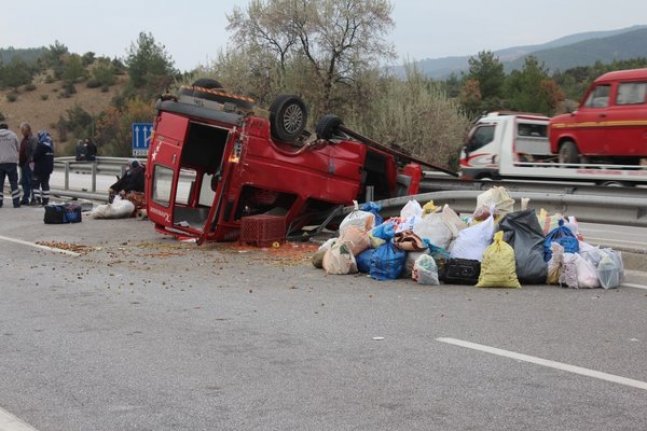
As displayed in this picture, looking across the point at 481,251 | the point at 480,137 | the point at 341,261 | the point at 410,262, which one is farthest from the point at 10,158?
the point at 481,251

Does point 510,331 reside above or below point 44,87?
below

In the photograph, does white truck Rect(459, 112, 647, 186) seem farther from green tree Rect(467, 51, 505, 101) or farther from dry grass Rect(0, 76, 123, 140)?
dry grass Rect(0, 76, 123, 140)

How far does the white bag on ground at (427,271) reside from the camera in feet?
28.5

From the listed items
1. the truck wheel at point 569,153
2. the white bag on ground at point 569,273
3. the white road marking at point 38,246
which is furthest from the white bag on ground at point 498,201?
the truck wheel at point 569,153

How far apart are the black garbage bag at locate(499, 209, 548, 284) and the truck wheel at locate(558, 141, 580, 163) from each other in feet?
31.8

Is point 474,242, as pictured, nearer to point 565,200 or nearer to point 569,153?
point 565,200

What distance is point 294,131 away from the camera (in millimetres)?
12008

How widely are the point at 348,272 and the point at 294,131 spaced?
3.23 meters

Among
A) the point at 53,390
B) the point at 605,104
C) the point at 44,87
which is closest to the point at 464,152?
the point at 605,104

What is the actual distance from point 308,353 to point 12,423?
2111 mm

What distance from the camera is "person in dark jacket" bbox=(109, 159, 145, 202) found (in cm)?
1705

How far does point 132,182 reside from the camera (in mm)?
17250

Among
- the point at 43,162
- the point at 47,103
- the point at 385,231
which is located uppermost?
the point at 47,103

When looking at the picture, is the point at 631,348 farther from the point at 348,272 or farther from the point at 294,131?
the point at 294,131
